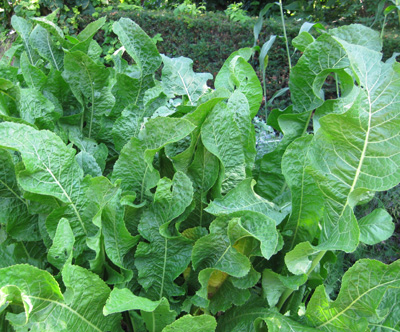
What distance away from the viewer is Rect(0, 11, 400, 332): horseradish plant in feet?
2.76

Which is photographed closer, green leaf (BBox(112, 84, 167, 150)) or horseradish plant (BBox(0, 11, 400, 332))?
horseradish plant (BBox(0, 11, 400, 332))

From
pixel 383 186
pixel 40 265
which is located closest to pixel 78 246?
pixel 40 265

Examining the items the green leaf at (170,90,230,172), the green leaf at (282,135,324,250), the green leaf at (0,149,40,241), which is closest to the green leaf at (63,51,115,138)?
the green leaf at (0,149,40,241)

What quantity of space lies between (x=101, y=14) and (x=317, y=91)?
5186 mm

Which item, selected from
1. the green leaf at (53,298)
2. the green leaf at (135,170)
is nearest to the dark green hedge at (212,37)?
the green leaf at (135,170)

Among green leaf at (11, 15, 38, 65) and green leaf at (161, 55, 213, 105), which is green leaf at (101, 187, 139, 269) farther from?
green leaf at (11, 15, 38, 65)

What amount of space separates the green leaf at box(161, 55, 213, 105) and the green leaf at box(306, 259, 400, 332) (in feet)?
2.43

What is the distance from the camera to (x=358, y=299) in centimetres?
91

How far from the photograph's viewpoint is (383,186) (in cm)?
82

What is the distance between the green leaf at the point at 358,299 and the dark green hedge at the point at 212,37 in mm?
3635

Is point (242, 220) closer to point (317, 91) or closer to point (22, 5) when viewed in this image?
point (317, 91)

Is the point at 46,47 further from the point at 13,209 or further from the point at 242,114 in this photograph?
the point at 242,114

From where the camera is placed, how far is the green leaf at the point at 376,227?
3.00 ft

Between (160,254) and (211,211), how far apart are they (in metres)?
0.22
